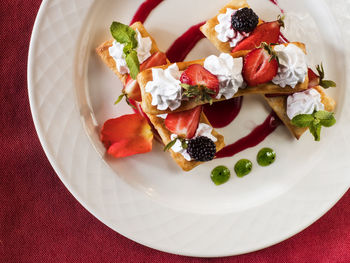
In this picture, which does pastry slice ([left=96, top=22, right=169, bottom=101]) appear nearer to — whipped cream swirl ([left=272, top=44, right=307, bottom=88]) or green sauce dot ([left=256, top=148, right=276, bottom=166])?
whipped cream swirl ([left=272, top=44, right=307, bottom=88])

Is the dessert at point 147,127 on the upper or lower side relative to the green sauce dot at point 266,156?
upper

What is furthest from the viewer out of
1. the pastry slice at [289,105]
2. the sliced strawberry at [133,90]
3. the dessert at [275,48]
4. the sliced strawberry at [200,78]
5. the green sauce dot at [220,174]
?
the green sauce dot at [220,174]

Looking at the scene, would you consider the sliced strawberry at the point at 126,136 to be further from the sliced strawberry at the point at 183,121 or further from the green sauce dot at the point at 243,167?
the green sauce dot at the point at 243,167

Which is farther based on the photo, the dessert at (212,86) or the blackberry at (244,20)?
the blackberry at (244,20)

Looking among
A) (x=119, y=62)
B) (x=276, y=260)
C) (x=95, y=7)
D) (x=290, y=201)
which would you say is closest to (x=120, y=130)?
(x=119, y=62)

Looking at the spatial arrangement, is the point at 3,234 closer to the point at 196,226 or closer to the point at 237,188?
the point at 196,226

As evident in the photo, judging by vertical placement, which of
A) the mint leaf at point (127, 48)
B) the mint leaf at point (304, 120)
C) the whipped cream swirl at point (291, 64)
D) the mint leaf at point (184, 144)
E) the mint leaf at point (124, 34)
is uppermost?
the mint leaf at point (124, 34)

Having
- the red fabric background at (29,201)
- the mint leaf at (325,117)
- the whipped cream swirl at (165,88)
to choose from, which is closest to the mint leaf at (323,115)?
the mint leaf at (325,117)

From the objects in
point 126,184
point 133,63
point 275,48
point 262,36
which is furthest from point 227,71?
point 126,184
